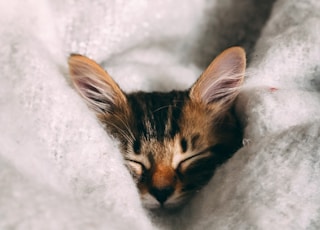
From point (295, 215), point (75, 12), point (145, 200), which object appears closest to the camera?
point (295, 215)

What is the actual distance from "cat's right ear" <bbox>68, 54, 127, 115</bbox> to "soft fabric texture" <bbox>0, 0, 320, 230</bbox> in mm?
33

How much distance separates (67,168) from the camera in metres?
0.80

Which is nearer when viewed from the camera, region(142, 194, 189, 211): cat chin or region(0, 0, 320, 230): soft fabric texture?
region(0, 0, 320, 230): soft fabric texture

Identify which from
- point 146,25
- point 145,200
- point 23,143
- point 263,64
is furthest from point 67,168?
point 146,25

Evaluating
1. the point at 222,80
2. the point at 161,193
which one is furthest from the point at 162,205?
the point at 222,80

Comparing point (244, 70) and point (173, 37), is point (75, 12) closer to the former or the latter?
point (173, 37)

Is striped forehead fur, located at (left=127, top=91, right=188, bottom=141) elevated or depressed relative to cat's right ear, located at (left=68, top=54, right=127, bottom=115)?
depressed

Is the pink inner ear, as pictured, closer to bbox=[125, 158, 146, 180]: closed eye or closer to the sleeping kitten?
the sleeping kitten

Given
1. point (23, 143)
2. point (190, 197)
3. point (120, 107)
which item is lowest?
point (190, 197)

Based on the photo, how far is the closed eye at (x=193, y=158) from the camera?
39.8 inches

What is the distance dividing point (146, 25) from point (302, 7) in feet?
1.14

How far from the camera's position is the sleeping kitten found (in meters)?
0.98

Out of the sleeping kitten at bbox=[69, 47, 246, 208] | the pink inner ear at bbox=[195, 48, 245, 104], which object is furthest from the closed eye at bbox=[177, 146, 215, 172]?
the pink inner ear at bbox=[195, 48, 245, 104]

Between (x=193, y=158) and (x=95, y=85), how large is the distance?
0.22m
